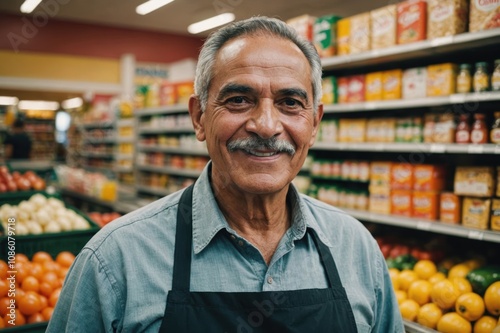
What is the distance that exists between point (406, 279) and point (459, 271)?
35cm

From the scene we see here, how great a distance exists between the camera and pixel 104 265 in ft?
4.14

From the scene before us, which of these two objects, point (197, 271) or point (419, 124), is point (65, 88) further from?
point (197, 271)

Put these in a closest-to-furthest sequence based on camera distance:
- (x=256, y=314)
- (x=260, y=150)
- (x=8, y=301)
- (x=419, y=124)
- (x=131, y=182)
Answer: (x=256, y=314), (x=260, y=150), (x=8, y=301), (x=419, y=124), (x=131, y=182)

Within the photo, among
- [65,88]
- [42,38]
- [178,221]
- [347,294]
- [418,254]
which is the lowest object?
[418,254]

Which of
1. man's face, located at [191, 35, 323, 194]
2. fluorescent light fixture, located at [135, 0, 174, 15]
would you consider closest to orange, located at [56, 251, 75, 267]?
man's face, located at [191, 35, 323, 194]

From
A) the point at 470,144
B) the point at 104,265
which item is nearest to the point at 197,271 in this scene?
the point at 104,265

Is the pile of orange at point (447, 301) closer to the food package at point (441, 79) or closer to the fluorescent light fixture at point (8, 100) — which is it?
the food package at point (441, 79)

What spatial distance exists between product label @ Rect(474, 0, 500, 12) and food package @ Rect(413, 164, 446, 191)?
3.85ft

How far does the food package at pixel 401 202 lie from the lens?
3.40 m

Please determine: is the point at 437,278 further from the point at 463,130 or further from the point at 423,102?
the point at 423,102

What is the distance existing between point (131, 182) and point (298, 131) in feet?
26.1

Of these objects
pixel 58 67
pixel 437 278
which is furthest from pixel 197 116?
pixel 58 67

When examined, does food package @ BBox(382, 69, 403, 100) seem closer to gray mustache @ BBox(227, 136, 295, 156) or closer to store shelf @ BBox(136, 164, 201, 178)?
gray mustache @ BBox(227, 136, 295, 156)

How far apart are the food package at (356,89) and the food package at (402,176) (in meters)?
0.69
